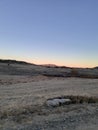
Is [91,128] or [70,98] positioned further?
[70,98]

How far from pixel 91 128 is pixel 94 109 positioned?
408 centimetres

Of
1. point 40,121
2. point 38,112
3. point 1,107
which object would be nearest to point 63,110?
point 38,112

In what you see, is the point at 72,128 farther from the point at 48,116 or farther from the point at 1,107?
the point at 1,107

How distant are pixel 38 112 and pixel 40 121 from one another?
1.90m

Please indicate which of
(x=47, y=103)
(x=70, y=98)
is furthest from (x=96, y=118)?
(x=70, y=98)

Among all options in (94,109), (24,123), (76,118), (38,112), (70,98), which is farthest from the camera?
(70,98)

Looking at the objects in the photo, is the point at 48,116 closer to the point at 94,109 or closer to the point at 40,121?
the point at 40,121

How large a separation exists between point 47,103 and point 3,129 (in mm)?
5715

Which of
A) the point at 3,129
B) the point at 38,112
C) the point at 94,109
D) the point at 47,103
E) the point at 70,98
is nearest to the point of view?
the point at 3,129

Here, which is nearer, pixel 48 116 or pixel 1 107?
pixel 48 116

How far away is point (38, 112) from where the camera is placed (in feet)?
50.2

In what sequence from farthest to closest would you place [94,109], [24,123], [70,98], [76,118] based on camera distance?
[70,98] → [94,109] → [76,118] → [24,123]

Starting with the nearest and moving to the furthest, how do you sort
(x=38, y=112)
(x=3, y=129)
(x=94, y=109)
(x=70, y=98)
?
(x=3, y=129) < (x=38, y=112) < (x=94, y=109) < (x=70, y=98)

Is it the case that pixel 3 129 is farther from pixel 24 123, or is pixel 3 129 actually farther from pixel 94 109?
pixel 94 109
